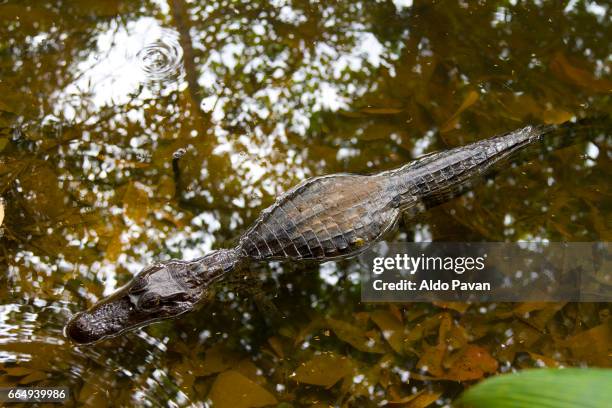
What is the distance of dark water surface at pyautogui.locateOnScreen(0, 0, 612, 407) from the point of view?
2.70 metres

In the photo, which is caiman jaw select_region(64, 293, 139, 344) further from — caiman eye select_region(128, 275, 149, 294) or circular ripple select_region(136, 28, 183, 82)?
circular ripple select_region(136, 28, 183, 82)

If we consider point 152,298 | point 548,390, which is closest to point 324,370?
point 152,298

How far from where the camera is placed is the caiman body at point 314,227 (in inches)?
104

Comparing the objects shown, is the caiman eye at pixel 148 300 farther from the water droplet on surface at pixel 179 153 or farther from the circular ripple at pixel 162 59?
the circular ripple at pixel 162 59

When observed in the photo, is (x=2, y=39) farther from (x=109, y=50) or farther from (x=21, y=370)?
(x=21, y=370)

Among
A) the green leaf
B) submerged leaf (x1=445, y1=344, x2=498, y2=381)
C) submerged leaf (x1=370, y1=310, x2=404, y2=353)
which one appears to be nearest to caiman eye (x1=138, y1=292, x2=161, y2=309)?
submerged leaf (x1=370, y1=310, x2=404, y2=353)

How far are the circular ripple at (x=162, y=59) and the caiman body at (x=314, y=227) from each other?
0.91 metres

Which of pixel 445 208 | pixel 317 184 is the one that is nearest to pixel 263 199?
pixel 317 184

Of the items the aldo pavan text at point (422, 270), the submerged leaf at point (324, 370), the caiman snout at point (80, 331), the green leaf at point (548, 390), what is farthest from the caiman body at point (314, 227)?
the green leaf at point (548, 390)

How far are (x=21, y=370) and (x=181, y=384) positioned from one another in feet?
2.20

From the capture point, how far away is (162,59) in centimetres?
320

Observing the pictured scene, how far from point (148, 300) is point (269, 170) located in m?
0.88

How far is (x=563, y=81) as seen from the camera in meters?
3.20

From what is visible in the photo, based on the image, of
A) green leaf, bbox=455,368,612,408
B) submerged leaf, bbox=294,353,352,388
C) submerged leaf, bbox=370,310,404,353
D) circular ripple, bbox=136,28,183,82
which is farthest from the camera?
circular ripple, bbox=136,28,183,82
